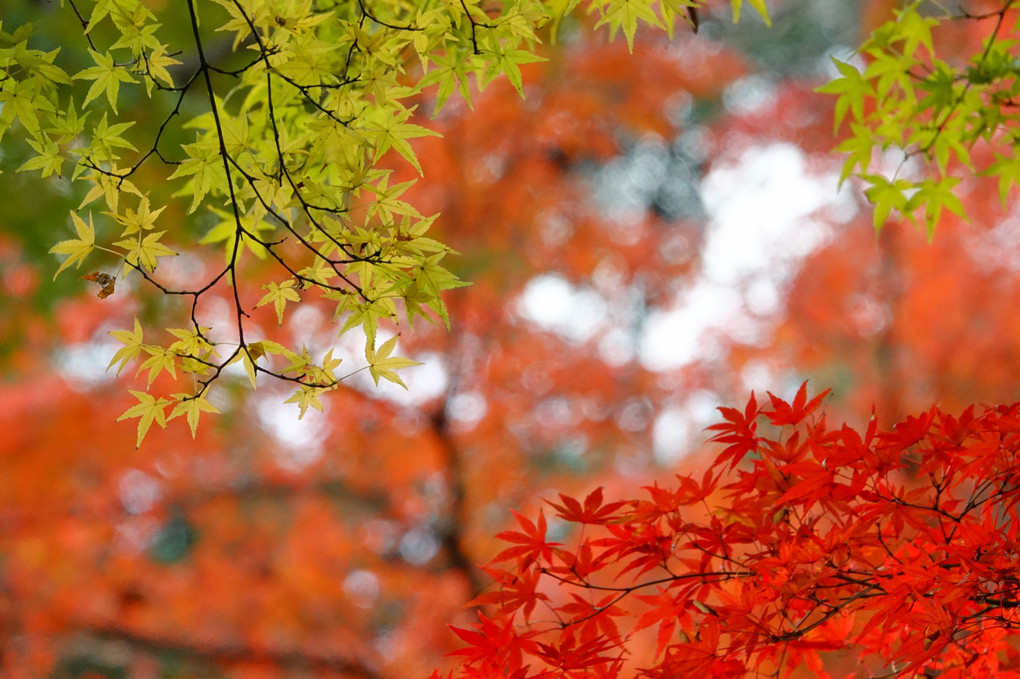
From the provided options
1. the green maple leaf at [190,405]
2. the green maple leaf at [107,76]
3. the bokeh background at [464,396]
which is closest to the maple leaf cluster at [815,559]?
the green maple leaf at [190,405]

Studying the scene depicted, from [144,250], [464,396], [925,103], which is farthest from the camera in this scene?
[464,396]

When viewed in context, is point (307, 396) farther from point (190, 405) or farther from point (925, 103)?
point (925, 103)

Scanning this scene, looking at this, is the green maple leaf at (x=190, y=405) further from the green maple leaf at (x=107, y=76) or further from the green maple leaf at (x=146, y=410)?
the green maple leaf at (x=107, y=76)

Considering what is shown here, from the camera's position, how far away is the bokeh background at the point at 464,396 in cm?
401

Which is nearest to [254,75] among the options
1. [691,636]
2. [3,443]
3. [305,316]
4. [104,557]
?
[691,636]

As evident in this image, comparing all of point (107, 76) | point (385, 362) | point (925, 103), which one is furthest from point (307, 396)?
point (925, 103)

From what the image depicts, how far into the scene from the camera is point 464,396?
4.21 meters

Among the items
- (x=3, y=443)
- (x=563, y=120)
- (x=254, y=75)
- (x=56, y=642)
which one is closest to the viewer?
(x=254, y=75)

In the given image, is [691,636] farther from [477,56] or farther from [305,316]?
[305,316]

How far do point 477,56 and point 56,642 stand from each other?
4.70 metres

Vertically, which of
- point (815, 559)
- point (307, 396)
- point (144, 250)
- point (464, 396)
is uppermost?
point (464, 396)

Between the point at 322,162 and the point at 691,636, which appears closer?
the point at 322,162

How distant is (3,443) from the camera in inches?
152

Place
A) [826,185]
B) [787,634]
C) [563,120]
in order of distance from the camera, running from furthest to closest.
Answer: [826,185] < [563,120] < [787,634]
